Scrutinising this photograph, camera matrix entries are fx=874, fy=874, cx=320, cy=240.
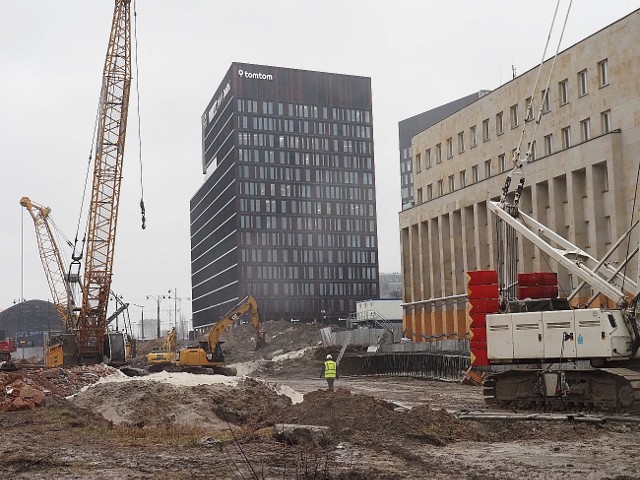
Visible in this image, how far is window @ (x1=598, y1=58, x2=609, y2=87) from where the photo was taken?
174 feet

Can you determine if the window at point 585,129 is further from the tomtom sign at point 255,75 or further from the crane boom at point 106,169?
the tomtom sign at point 255,75

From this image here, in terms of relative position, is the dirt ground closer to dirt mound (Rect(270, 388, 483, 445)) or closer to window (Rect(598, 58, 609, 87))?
dirt mound (Rect(270, 388, 483, 445))

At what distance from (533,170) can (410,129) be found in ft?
390

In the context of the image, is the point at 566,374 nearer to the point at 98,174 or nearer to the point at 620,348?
the point at 620,348

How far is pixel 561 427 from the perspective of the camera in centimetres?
2055

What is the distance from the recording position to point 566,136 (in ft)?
192

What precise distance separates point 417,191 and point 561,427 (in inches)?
2412

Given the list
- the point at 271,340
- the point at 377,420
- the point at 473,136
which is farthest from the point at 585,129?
the point at 271,340

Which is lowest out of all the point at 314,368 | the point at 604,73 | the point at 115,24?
the point at 314,368

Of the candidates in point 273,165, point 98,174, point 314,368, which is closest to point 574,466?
point 98,174

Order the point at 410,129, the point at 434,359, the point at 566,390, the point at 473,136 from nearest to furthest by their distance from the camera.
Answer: the point at 566,390
the point at 434,359
the point at 473,136
the point at 410,129

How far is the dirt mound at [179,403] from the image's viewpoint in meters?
25.0

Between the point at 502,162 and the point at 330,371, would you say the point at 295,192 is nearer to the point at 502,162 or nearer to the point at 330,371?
the point at 502,162

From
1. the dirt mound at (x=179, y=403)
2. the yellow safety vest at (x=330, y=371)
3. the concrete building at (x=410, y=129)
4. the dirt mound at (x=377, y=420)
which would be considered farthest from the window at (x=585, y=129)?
the concrete building at (x=410, y=129)
